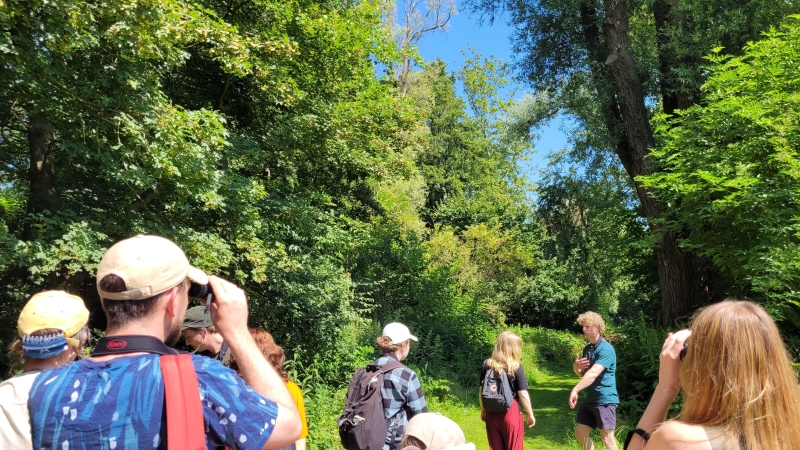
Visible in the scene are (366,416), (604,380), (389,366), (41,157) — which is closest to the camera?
(366,416)

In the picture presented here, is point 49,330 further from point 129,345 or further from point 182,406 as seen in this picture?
point 182,406

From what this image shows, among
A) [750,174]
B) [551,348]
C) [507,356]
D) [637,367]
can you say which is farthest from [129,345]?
[551,348]

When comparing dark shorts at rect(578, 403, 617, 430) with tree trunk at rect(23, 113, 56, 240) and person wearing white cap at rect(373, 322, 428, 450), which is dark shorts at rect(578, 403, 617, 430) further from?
tree trunk at rect(23, 113, 56, 240)

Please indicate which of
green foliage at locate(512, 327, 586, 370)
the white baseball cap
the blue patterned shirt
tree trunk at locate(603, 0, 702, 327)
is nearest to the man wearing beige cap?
the blue patterned shirt

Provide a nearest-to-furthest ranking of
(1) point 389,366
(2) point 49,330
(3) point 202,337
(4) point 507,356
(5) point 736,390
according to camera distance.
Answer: (5) point 736,390, (2) point 49,330, (3) point 202,337, (1) point 389,366, (4) point 507,356

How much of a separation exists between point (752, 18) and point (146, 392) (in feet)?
41.6

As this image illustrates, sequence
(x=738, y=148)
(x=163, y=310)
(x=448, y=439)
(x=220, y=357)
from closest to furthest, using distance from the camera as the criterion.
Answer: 1. (x=163, y=310)
2. (x=448, y=439)
3. (x=220, y=357)
4. (x=738, y=148)

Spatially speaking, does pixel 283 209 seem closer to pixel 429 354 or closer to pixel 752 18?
pixel 429 354

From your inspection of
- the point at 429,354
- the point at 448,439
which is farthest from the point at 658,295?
the point at 448,439

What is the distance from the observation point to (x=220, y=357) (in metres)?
2.93

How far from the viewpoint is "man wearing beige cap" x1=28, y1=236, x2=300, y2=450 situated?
1438mm

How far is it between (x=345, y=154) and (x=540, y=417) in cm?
686

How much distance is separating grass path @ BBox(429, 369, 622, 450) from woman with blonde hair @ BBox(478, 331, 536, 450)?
3.06 m

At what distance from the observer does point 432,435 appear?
97.6 inches
